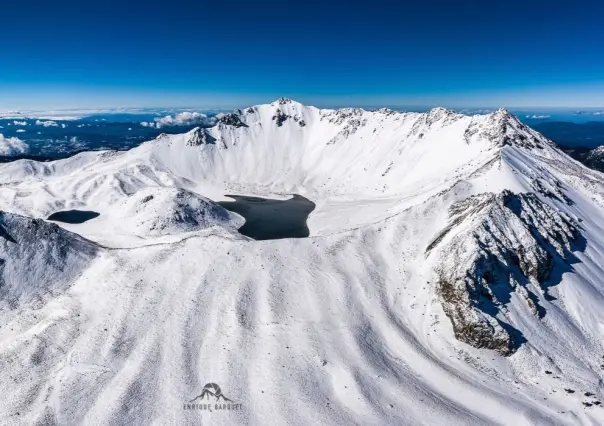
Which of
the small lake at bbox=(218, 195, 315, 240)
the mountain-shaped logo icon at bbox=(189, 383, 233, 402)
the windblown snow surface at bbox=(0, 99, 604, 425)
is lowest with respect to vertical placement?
the small lake at bbox=(218, 195, 315, 240)

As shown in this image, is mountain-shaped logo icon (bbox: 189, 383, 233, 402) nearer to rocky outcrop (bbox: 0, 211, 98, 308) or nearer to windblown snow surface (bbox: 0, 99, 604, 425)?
windblown snow surface (bbox: 0, 99, 604, 425)

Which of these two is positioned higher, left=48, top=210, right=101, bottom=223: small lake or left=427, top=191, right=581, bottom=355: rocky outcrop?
left=427, top=191, right=581, bottom=355: rocky outcrop

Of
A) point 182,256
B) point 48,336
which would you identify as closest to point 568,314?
point 182,256

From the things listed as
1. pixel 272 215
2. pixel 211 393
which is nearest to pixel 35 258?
pixel 211 393

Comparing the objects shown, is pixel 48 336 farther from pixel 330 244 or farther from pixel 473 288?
pixel 473 288

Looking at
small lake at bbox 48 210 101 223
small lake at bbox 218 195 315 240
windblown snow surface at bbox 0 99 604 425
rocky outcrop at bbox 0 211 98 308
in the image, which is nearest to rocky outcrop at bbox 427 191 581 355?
windblown snow surface at bbox 0 99 604 425
